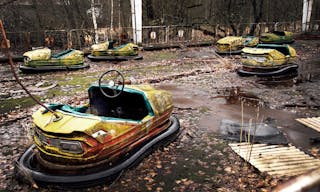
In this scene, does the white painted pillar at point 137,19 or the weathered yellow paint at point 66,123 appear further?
the white painted pillar at point 137,19

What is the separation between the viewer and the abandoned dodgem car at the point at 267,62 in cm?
871

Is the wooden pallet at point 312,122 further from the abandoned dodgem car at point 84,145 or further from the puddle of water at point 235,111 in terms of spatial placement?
the abandoned dodgem car at point 84,145

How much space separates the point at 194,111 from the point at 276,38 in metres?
12.1

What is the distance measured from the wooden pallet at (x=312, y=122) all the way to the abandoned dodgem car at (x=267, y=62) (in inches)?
143

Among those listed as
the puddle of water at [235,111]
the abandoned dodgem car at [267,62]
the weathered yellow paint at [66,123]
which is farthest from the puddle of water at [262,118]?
the abandoned dodgem car at [267,62]

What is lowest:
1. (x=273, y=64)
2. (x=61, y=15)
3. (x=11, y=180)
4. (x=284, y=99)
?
(x=11, y=180)

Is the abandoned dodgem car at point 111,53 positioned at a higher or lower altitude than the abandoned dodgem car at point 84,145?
higher

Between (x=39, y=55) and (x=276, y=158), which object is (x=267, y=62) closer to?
(x=276, y=158)

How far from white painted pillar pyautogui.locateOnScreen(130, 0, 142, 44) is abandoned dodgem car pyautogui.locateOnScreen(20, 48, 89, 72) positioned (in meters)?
6.23

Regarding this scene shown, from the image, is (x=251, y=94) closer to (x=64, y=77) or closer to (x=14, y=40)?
(x=64, y=77)

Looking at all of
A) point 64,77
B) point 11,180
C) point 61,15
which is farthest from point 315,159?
point 61,15

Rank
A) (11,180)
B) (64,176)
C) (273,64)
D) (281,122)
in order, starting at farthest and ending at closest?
1. (273,64)
2. (281,122)
3. (11,180)
4. (64,176)

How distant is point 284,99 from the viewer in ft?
21.9

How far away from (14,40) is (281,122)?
14.1 m
